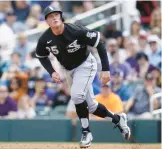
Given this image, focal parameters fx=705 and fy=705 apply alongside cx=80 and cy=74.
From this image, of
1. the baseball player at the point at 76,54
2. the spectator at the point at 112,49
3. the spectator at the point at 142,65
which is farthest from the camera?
the spectator at the point at 112,49

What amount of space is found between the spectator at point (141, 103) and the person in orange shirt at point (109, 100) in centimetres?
44

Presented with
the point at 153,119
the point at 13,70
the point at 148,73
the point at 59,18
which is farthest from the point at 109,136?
the point at 59,18

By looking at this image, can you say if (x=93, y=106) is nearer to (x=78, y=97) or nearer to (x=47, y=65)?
(x=78, y=97)

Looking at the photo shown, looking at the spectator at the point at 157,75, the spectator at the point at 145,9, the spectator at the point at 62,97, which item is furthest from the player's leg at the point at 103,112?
the spectator at the point at 145,9

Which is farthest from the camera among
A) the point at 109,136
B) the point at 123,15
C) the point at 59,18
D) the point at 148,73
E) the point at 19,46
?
the point at 123,15

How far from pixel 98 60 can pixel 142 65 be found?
0.94 meters

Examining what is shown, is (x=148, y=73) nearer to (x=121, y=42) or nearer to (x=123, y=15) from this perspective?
(x=121, y=42)

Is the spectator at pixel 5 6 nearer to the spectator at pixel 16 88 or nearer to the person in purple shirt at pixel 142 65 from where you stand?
the spectator at pixel 16 88

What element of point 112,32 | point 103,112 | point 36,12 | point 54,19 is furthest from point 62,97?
point 54,19

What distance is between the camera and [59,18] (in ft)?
29.4

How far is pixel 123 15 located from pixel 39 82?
3.33 m

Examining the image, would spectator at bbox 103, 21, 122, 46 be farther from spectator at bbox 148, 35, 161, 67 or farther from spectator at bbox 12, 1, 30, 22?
spectator at bbox 12, 1, 30, 22

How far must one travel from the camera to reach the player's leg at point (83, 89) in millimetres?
9117

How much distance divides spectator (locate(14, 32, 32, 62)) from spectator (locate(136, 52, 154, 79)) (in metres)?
2.28
